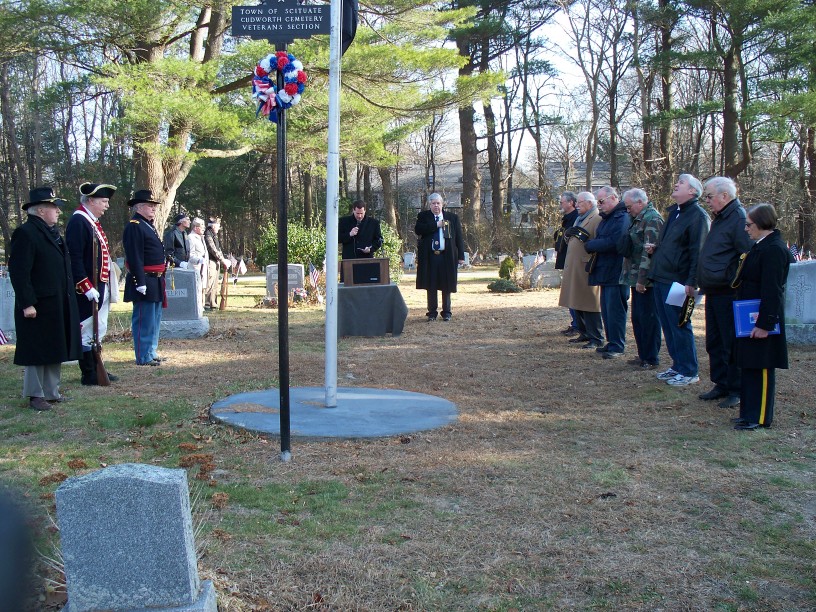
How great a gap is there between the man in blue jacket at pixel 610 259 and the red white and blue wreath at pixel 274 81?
4.92 metres

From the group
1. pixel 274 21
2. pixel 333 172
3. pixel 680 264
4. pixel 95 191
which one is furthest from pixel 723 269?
pixel 95 191

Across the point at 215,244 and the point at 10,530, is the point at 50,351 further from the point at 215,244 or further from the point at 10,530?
the point at 215,244

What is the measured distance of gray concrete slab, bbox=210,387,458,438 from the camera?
19.0 feet

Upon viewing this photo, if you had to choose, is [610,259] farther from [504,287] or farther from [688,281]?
[504,287]

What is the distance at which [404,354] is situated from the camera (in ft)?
32.2

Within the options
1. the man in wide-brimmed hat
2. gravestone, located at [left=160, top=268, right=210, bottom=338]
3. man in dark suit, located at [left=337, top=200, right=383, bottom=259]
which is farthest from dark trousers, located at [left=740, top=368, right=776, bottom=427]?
gravestone, located at [left=160, top=268, right=210, bottom=338]

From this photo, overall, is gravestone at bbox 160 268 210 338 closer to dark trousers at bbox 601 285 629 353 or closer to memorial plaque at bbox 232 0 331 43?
dark trousers at bbox 601 285 629 353

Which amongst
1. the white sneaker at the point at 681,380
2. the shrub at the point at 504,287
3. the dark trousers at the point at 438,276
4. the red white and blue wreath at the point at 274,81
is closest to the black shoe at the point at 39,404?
the red white and blue wreath at the point at 274,81

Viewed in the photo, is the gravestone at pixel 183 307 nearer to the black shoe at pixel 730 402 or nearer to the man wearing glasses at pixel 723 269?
the man wearing glasses at pixel 723 269

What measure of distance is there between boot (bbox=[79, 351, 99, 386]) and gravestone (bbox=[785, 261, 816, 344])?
8251mm

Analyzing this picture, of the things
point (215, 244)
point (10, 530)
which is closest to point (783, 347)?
point (10, 530)

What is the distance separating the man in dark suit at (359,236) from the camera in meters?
12.3

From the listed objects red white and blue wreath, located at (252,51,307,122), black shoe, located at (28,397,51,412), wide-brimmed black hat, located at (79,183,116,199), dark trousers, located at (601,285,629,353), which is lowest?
black shoe, located at (28,397,51,412)

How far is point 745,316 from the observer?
572 cm
